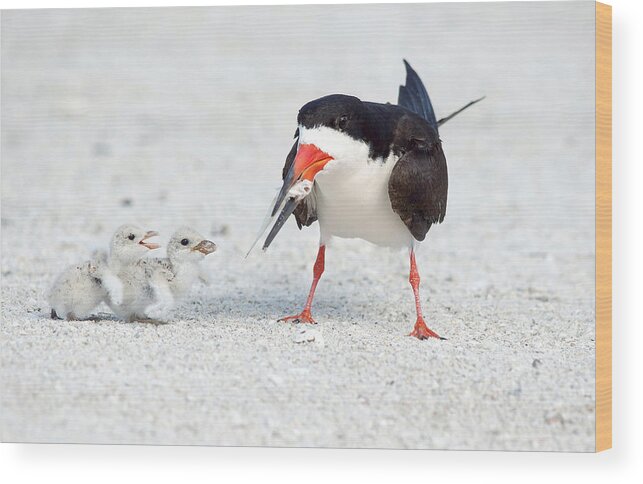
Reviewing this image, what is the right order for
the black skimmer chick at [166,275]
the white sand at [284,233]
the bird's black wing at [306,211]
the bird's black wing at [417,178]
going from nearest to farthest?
the white sand at [284,233]
the bird's black wing at [417,178]
the black skimmer chick at [166,275]
the bird's black wing at [306,211]

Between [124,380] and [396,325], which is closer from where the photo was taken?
[124,380]

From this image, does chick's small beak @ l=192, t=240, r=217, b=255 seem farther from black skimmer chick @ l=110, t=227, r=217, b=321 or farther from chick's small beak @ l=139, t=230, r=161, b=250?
chick's small beak @ l=139, t=230, r=161, b=250

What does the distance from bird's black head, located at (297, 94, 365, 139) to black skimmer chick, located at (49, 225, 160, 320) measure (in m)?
0.83

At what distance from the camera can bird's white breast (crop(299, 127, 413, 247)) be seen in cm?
422

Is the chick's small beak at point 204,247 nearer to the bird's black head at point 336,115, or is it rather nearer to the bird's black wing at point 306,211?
the bird's black wing at point 306,211

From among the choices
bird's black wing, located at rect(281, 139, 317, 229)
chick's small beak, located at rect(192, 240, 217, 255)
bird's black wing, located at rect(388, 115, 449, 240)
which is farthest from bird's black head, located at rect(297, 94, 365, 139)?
chick's small beak, located at rect(192, 240, 217, 255)

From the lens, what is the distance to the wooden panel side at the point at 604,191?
164 inches

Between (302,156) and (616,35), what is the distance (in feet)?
4.27

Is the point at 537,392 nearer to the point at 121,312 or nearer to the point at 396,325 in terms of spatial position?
the point at 396,325

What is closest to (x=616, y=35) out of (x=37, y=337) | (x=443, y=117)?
(x=443, y=117)

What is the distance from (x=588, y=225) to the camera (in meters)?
4.43

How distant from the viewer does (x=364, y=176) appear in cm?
437

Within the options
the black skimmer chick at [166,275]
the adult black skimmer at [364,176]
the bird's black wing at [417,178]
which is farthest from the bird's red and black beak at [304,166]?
the black skimmer chick at [166,275]

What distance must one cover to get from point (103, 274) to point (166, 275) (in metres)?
0.26
